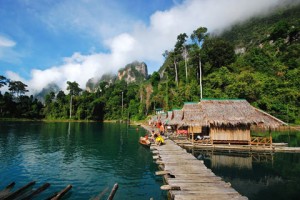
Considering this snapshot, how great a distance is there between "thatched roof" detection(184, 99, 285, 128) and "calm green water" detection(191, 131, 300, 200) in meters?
3.39

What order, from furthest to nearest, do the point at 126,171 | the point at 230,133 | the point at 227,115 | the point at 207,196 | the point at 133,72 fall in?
the point at 133,72 → the point at 230,133 → the point at 227,115 → the point at 126,171 → the point at 207,196

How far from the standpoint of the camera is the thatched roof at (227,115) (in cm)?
2156

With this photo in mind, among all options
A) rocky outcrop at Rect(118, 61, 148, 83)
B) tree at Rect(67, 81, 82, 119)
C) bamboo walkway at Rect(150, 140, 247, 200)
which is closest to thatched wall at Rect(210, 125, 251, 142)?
bamboo walkway at Rect(150, 140, 247, 200)

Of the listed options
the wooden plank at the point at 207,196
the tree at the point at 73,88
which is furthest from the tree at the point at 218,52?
the tree at the point at 73,88

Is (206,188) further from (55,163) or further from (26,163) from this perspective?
(26,163)

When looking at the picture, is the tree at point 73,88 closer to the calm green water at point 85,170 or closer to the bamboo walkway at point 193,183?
the calm green water at point 85,170

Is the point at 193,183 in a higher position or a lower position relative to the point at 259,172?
higher

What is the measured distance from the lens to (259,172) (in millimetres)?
15656

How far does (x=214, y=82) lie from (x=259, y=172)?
111 feet

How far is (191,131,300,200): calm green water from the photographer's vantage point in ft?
39.3

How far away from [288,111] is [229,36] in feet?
187

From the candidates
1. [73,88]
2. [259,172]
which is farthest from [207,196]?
[73,88]

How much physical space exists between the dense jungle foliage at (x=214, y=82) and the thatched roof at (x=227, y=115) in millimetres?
21821

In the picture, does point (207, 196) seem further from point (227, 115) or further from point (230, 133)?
point (230, 133)
